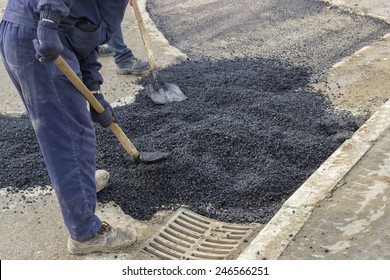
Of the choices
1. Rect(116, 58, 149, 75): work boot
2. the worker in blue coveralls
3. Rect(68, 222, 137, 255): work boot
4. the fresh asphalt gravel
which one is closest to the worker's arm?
the worker in blue coveralls

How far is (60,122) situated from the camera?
3465mm

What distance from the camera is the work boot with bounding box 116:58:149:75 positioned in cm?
656

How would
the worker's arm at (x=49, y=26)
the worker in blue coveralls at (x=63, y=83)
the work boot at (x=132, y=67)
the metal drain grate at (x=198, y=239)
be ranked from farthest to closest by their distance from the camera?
1. the work boot at (x=132, y=67)
2. the metal drain grate at (x=198, y=239)
3. the worker in blue coveralls at (x=63, y=83)
4. the worker's arm at (x=49, y=26)

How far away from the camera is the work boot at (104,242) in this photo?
3.78 meters

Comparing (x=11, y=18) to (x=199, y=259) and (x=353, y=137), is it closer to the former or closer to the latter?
(x=199, y=259)

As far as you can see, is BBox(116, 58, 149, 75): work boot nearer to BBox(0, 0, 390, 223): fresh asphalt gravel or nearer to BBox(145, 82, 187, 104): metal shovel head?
BBox(0, 0, 390, 223): fresh asphalt gravel

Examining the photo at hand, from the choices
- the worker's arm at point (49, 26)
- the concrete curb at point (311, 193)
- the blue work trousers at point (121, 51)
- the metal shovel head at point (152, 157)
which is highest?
the worker's arm at point (49, 26)

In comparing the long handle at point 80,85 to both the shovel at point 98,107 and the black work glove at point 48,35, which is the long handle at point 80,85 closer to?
the shovel at point 98,107

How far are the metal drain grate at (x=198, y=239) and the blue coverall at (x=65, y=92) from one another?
481 mm

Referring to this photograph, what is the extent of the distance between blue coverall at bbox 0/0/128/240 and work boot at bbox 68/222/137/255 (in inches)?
2.5

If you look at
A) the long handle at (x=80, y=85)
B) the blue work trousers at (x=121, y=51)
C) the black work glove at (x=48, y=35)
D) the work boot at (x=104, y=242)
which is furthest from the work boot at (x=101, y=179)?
the blue work trousers at (x=121, y=51)

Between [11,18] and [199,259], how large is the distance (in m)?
1.77

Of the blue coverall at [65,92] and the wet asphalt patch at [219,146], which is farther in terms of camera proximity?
the wet asphalt patch at [219,146]
